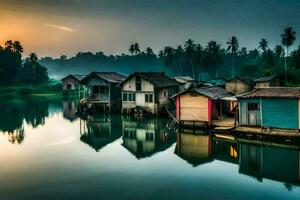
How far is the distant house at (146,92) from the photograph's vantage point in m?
45.4

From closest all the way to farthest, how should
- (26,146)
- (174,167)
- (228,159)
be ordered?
(174,167)
(228,159)
(26,146)

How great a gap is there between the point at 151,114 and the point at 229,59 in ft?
338

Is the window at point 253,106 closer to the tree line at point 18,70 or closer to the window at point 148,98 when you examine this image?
the window at point 148,98

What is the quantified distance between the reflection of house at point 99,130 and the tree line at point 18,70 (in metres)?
66.6

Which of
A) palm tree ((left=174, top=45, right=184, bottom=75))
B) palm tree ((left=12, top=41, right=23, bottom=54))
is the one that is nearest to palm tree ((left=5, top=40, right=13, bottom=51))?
palm tree ((left=12, top=41, right=23, bottom=54))

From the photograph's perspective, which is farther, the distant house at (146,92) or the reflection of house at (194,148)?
the distant house at (146,92)

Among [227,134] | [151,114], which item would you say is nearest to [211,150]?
[227,134]

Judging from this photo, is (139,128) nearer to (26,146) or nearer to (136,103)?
(136,103)

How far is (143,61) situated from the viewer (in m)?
182

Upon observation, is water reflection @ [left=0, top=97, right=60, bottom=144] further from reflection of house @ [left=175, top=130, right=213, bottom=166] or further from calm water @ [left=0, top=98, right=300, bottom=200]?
reflection of house @ [left=175, top=130, right=213, bottom=166]

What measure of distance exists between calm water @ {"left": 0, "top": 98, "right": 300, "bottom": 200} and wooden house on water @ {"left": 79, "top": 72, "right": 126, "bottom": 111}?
1444 cm

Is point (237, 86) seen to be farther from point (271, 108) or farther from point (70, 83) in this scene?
point (70, 83)

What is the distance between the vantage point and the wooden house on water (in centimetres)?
5084

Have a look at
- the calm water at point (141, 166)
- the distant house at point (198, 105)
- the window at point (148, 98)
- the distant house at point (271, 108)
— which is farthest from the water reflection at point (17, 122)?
the distant house at point (271, 108)
